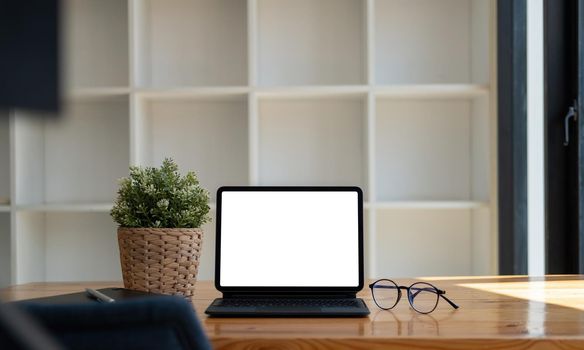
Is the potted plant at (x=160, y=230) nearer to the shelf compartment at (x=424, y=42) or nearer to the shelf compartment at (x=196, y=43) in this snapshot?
the shelf compartment at (x=196, y=43)

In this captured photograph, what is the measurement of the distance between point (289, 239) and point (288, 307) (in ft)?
0.69

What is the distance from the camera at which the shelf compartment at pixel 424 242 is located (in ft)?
10.3

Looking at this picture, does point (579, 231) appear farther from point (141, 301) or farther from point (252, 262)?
point (141, 301)

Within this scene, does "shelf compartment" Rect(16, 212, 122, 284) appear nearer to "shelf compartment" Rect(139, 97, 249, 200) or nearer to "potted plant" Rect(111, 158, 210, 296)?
"shelf compartment" Rect(139, 97, 249, 200)

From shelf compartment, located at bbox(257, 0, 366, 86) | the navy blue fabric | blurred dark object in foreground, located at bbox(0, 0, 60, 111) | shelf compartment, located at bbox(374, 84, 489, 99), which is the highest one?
shelf compartment, located at bbox(257, 0, 366, 86)

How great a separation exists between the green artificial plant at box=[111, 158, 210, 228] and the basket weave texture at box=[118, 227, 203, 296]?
3 centimetres

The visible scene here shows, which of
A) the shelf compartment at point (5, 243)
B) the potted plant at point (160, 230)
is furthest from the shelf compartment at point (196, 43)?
the potted plant at point (160, 230)

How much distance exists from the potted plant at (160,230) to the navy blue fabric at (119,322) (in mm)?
776

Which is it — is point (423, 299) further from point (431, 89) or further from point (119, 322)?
point (431, 89)

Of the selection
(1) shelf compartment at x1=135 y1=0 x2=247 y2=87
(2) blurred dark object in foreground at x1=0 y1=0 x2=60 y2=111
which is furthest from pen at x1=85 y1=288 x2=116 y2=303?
(1) shelf compartment at x1=135 y1=0 x2=247 y2=87

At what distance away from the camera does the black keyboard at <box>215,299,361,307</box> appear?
60.6 inches

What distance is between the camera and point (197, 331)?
0.85 meters

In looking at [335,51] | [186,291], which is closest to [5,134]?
[335,51]

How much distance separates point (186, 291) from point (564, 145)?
142 centimetres
